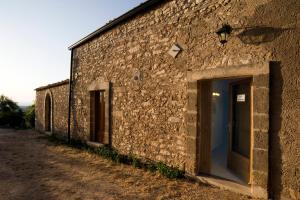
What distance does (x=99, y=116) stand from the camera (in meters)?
9.14

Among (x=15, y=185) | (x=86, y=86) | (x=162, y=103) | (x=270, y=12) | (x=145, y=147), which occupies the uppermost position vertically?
(x=270, y=12)

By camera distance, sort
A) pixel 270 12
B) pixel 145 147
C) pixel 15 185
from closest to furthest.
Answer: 1. pixel 270 12
2. pixel 15 185
3. pixel 145 147

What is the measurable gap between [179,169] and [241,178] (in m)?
1.19

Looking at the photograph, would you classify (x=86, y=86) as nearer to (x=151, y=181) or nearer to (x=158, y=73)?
(x=158, y=73)

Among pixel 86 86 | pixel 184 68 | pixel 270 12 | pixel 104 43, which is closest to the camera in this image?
pixel 270 12

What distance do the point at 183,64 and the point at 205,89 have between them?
2.24 feet

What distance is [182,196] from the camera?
178 inches

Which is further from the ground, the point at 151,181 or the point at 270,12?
the point at 270,12

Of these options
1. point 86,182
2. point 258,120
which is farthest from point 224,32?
point 86,182

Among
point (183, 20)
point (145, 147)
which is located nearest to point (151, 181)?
point (145, 147)

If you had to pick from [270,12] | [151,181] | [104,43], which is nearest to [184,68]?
[270,12]

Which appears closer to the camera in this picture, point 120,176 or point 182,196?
point 182,196

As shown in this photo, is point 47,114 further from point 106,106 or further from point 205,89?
point 205,89

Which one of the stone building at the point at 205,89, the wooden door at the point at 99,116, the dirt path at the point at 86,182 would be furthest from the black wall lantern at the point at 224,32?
the wooden door at the point at 99,116
